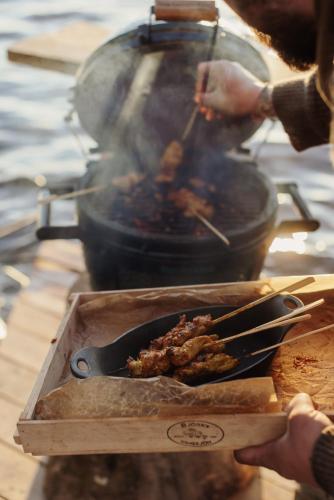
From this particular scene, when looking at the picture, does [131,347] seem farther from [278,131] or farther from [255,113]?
[278,131]

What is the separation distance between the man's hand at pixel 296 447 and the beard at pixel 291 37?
1680 millimetres

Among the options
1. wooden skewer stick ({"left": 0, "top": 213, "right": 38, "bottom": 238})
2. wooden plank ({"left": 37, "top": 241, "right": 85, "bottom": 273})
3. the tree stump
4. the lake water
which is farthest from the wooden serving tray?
wooden skewer stick ({"left": 0, "top": 213, "right": 38, "bottom": 238})

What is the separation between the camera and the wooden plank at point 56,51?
544 cm

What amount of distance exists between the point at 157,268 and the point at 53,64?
9.50ft

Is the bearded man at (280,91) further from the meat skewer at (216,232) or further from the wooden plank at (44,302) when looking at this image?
the wooden plank at (44,302)

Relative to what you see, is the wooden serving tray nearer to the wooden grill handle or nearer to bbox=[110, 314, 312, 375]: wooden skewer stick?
bbox=[110, 314, 312, 375]: wooden skewer stick

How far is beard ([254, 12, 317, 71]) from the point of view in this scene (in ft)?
8.33

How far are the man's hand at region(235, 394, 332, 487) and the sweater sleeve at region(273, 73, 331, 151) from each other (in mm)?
2097

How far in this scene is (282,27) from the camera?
8.56ft

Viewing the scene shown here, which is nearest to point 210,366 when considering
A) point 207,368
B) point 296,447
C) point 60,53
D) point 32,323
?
point 207,368

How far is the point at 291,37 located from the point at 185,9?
1.07 m

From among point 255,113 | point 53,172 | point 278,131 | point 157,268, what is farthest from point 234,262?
point 278,131

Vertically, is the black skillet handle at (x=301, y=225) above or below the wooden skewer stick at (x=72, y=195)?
below

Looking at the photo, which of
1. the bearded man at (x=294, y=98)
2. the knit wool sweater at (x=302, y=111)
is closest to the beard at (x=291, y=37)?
the bearded man at (x=294, y=98)
